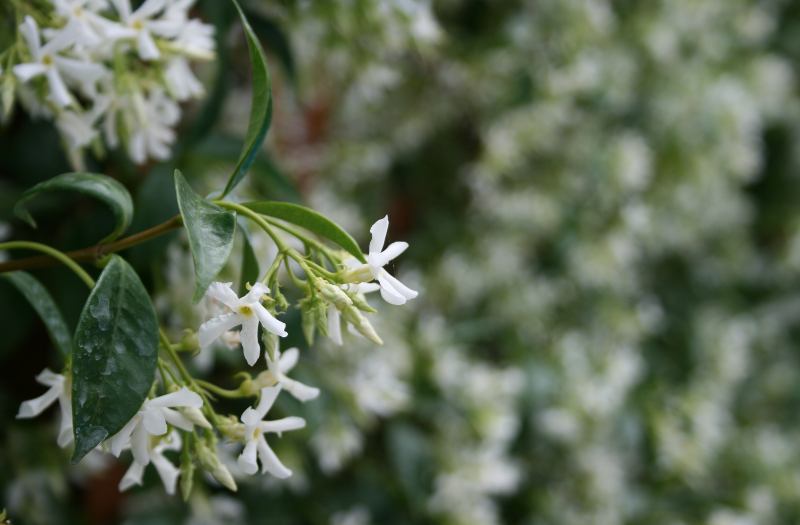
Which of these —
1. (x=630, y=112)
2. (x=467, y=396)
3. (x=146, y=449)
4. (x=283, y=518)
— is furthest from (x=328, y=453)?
(x=630, y=112)

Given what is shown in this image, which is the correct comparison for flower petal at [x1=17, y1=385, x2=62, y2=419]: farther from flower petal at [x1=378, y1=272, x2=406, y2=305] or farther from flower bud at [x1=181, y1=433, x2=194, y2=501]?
flower petal at [x1=378, y1=272, x2=406, y2=305]

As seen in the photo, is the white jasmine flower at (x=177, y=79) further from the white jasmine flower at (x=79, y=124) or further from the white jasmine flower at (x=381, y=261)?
the white jasmine flower at (x=381, y=261)

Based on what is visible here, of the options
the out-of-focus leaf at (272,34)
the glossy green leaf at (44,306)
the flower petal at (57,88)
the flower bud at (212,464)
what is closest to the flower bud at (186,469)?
the flower bud at (212,464)

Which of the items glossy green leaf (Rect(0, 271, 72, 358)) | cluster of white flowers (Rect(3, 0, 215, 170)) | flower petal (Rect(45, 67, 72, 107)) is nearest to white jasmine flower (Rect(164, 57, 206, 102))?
cluster of white flowers (Rect(3, 0, 215, 170))

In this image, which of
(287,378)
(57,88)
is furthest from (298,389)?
(57,88)

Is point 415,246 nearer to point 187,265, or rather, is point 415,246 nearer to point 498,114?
point 498,114

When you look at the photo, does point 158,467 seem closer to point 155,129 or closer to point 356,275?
point 356,275

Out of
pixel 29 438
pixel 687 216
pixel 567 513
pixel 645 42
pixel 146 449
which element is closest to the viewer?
pixel 146 449
